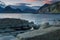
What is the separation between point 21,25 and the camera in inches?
840

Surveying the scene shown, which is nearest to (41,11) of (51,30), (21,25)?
(21,25)

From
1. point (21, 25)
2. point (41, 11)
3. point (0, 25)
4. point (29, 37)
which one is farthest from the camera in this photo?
point (41, 11)

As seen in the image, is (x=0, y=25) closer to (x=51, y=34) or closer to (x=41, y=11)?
(x=51, y=34)

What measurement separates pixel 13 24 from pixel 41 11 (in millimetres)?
107220

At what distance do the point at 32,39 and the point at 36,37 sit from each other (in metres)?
0.14

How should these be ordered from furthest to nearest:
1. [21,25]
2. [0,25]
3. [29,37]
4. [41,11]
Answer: [41,11] < [21,25] < [0,25] < [29,37]

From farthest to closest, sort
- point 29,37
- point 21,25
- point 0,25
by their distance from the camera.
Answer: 1. point 21,25
2. point 0,25
3. point 29,37

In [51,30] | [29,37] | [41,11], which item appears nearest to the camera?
[29,37]

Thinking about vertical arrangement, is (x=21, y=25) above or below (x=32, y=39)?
below

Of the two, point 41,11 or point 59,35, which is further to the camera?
point 41,11

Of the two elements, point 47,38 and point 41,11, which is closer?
point 47,38

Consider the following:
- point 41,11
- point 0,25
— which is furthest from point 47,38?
point 41,11

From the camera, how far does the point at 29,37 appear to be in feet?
19.4

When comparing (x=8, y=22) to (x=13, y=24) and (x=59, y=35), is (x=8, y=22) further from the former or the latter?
(x=59, y=35)
